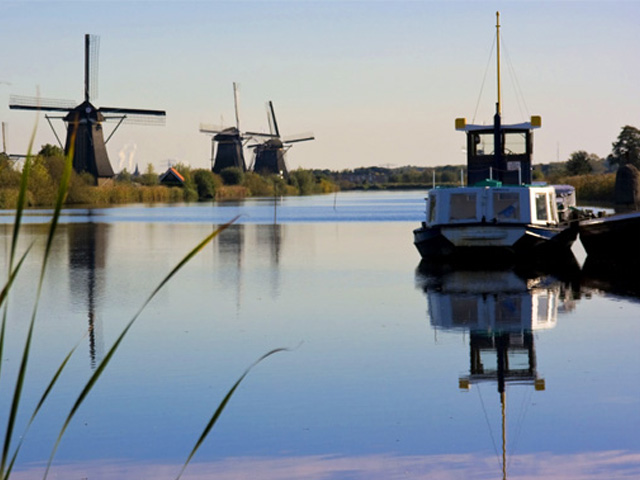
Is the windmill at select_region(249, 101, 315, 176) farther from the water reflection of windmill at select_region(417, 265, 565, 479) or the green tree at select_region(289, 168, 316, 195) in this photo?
the water reflection of windmill at select_region(417, 265, 565, 479)

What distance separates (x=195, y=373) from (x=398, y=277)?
1425cm

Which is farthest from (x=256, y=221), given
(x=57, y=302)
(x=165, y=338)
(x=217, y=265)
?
(x=165, y=338)

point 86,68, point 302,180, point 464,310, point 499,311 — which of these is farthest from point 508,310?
point 302,180

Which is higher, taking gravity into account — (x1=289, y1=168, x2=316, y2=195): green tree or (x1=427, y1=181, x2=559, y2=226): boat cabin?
(x1=289, y1=168, x2=316, y2=195): green tree

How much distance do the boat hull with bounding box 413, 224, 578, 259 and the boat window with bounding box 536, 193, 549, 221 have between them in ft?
2.20

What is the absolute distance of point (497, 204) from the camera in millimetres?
29188

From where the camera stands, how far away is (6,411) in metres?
9.93

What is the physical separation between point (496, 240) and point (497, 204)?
120 cm

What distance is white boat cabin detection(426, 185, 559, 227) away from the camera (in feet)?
94.8

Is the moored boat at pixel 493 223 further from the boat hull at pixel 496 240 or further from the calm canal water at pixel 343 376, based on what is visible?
the calm canal water at pixel 343 376

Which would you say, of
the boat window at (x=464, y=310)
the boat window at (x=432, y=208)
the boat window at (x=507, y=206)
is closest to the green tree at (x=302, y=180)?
the boat window at (x=432, y=208)

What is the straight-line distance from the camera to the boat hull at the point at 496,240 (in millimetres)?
28408

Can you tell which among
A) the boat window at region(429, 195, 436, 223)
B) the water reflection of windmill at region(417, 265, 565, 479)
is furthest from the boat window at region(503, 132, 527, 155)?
the water reflection of windmill at region(417, 265, 565, 479)

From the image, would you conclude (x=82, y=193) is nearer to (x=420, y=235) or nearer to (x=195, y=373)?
(x=420, y=235)
